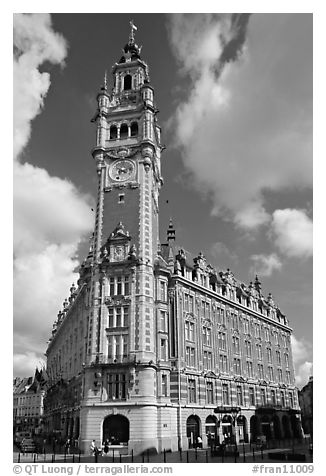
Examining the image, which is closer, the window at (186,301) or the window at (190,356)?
the window at (190,356)

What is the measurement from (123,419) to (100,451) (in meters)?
4.43

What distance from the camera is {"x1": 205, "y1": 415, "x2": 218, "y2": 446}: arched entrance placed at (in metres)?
57.0

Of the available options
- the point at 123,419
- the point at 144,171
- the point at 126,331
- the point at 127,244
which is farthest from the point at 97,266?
the point at 123,419

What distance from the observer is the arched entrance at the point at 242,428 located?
63781mm

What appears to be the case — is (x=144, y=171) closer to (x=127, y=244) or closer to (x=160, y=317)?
(x=127, y=244)

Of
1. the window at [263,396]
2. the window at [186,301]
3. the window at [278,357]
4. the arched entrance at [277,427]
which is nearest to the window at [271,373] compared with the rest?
the window at [278,357]

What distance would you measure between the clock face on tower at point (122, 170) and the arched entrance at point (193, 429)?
32.5 meters

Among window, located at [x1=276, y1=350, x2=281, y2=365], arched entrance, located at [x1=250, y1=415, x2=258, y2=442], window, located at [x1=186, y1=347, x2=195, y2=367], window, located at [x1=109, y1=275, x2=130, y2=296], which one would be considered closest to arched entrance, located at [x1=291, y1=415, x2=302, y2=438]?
window, located at [x1=276, y1=350, x2=281, y2=365]

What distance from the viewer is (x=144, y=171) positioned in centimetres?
6162

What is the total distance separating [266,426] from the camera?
7188 cm

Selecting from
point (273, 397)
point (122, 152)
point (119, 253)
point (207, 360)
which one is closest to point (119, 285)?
point (119, 253)

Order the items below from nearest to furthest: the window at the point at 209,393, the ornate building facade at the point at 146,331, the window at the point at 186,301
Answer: the ornate building facade at the point at 146,331, the window at the point at 209,393, the window at the point at 186,301

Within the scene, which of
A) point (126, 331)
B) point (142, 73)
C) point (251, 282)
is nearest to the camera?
point (126, 331)

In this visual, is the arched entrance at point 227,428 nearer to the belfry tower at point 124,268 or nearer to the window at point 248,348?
the window at point 248,348
